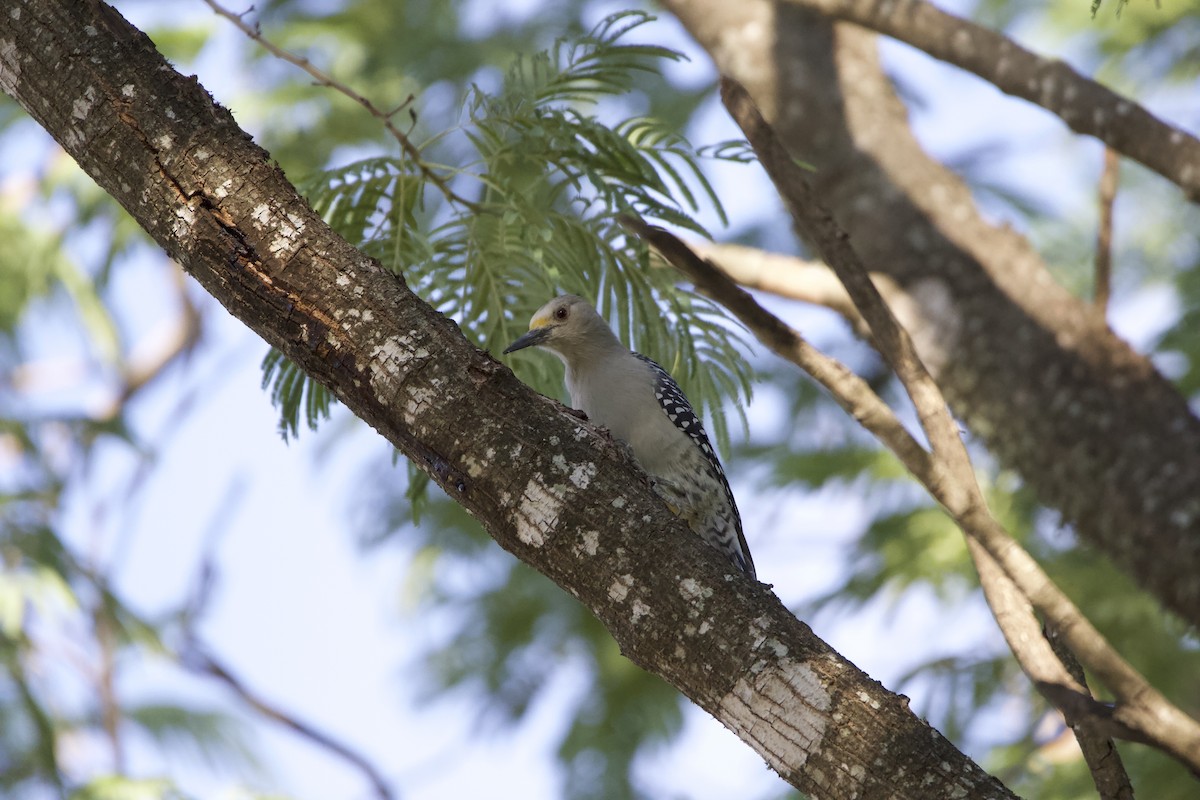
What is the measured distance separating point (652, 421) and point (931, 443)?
2.43m

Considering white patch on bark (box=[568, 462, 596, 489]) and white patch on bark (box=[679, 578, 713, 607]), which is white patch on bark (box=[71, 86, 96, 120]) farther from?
white patch on bark (box=[679, 578, 713, 607])

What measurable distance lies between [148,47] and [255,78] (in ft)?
22.3

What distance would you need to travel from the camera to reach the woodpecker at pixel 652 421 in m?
5.71

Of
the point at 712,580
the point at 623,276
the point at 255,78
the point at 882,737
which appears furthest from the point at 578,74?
the point at 255,78

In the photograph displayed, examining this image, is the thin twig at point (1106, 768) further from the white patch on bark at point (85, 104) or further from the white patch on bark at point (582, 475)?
the white patch on bark at point (85, 104)

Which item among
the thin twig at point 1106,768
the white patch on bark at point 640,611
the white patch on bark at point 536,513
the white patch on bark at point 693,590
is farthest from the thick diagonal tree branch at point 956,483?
the white patch on bark at point 536,513

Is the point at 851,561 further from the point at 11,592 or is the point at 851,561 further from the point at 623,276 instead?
the point at 11,592

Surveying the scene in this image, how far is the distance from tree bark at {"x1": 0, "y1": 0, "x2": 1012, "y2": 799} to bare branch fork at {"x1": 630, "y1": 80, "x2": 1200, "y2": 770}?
0.48m

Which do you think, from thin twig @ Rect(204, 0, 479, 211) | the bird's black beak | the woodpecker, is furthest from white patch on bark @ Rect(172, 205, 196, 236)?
the woodpecker

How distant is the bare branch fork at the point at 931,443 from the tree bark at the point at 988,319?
2.36 meters

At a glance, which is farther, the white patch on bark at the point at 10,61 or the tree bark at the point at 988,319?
the tree bark at the point at 988,319

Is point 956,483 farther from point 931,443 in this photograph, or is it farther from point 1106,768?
point 1106,768

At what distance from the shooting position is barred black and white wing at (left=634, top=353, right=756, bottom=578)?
5.69 metres

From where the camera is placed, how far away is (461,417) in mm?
3004
